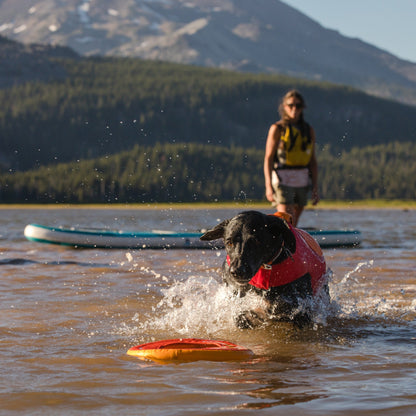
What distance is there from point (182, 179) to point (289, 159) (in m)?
129

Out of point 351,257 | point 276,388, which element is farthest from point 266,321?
point 351,257

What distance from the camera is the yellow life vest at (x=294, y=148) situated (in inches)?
335

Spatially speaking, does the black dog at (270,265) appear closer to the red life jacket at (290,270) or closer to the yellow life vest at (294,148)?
the red life jacket at (290,270)

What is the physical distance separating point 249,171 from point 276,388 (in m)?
148

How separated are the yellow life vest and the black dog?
7.61 feet

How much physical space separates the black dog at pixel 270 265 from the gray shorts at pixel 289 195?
2.17m

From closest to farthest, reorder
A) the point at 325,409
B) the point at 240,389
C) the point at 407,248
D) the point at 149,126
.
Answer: the point at 325,409
the point at 240,389
the point at 407,248
the point at 149,126

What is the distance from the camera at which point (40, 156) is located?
17600 centimetres

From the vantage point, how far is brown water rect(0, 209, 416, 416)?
4.01 meters

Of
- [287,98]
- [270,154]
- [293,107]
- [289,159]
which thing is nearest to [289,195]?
[289,159]

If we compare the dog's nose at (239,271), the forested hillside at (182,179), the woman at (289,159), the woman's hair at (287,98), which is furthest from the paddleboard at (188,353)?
the forested hillside at (182,179)

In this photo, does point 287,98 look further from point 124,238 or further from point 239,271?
point 124,238

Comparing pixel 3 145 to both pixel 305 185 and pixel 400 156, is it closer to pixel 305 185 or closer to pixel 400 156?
pixel 400 156

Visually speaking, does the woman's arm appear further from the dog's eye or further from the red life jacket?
the dog's eye
